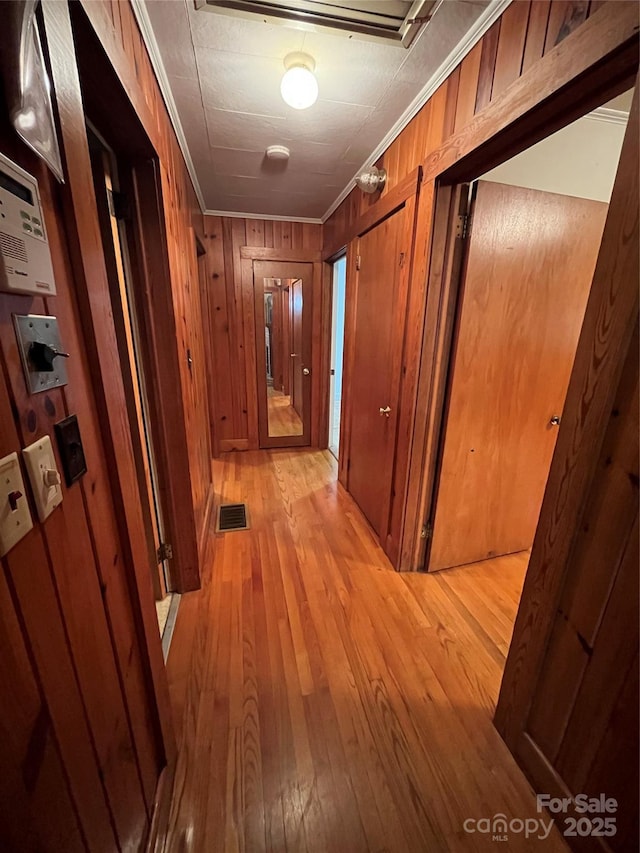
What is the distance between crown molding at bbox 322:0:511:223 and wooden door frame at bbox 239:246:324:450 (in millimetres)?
1315

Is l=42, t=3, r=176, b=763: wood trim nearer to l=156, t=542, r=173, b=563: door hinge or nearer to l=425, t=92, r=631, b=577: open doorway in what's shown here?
l=156, t=542, r=173, b=563: door hinge

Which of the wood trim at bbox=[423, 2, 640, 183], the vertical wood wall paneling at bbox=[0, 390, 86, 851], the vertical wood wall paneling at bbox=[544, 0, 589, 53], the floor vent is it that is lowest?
the floor vent

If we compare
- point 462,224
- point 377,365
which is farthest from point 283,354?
point 462,224

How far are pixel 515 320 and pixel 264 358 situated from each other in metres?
2.41

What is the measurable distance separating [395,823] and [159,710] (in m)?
0.77

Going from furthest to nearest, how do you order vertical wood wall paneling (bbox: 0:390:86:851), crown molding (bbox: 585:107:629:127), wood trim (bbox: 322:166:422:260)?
wood trim (bbox: 322:166:422:260), crown molding (bbox: 585:107:629:127), vertical wood wall paneling (bbox: 0:390:86:851)

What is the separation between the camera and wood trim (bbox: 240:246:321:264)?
10.2 feet

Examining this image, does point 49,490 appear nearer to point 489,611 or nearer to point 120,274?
point 120,274

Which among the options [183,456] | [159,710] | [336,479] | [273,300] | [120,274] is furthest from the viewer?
[273,300]

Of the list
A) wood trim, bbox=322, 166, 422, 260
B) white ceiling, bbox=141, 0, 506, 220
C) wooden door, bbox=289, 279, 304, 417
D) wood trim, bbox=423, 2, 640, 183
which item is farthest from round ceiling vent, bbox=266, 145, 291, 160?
wooden door, bbox=289, 279, 304, 417

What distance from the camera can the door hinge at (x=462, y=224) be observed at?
1.46 m

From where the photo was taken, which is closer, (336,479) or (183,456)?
(183,456)

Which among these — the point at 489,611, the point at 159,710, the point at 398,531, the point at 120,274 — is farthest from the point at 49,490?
the point at 489,611

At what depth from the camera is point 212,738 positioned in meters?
1.14
